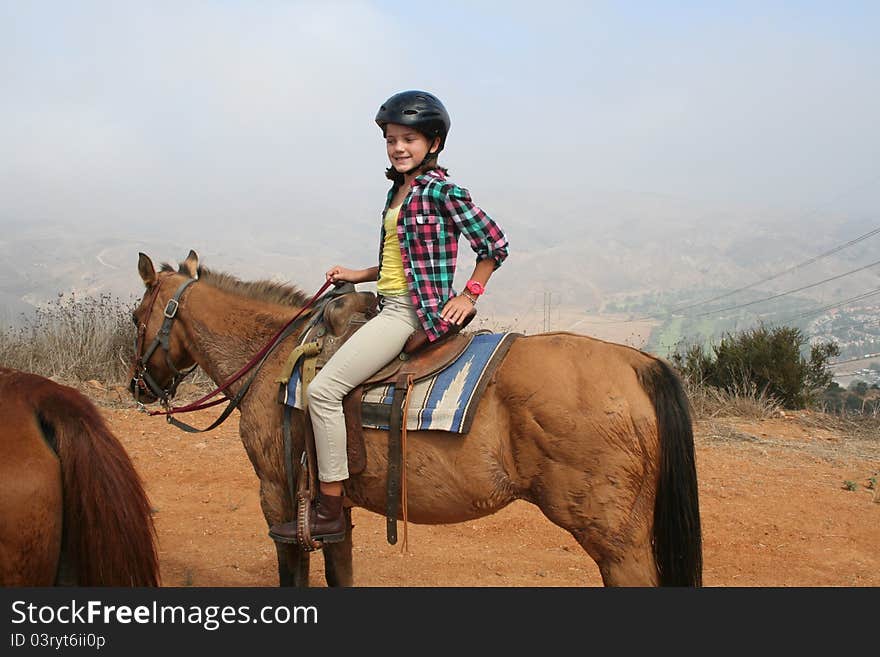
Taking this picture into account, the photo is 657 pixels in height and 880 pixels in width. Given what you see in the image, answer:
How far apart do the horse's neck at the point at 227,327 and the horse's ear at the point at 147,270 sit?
0.93ft

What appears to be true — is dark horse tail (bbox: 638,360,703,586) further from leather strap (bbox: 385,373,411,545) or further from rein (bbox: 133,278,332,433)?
rein (bbox: 133,278,332,433)

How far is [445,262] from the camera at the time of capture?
313 cm

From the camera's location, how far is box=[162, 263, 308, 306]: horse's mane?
3895 millimetres

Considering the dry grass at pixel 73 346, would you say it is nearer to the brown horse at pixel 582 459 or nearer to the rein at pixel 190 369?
the rein at pixel 190 369

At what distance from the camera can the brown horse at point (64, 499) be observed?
2.20m

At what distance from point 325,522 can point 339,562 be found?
68cm

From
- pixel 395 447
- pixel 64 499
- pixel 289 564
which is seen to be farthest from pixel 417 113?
pixel 289 564

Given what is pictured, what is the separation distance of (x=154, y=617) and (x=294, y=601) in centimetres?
56

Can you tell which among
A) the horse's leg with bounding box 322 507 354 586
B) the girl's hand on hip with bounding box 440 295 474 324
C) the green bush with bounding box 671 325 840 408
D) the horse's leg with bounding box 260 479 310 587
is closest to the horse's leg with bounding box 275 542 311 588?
the horse's leg with bounding box 260 479 310 587

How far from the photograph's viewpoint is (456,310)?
3.10 m

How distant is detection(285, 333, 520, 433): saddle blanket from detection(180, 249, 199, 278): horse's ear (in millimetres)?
1293

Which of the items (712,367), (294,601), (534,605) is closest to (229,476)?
(294,601)

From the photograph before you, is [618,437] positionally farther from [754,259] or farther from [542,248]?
[754,259]

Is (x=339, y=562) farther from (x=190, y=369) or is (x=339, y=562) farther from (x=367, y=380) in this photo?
(x=190, y=369)
